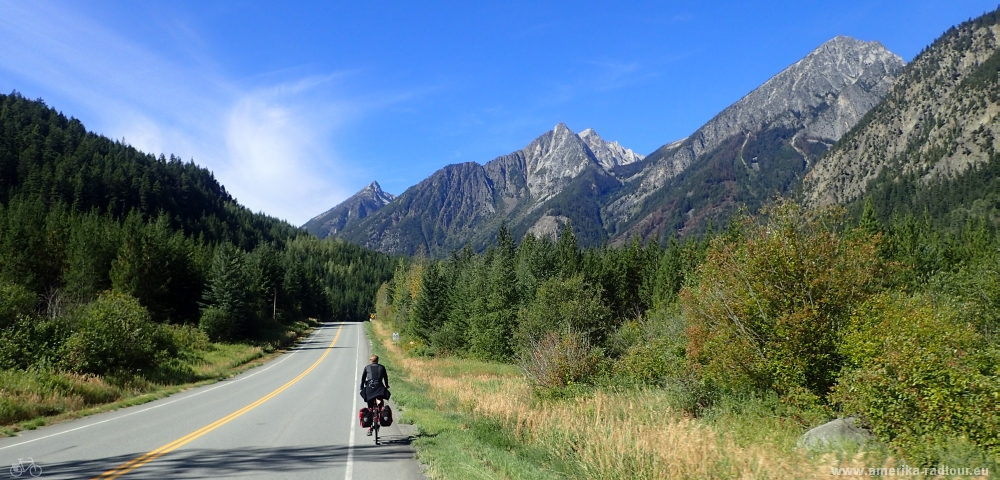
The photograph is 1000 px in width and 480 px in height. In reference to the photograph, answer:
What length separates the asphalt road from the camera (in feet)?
27.6

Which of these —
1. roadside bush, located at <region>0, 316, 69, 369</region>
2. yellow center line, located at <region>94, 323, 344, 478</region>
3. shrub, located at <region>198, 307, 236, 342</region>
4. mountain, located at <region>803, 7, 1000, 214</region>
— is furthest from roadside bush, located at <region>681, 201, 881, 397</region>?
mountain, located at <region>803, 7, 1000, 214</region>

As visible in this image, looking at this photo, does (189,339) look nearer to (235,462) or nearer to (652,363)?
Result: (235,462)

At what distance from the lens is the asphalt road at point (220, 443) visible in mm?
8398

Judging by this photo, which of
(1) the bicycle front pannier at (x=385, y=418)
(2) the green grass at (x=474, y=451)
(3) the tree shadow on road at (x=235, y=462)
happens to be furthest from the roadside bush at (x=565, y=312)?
(3) the tree shadow on road at (x=235, y=462)

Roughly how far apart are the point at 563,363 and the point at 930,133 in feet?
645

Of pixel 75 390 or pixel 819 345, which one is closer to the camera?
pixel 819 345

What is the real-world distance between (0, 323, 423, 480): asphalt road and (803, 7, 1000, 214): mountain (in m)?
159

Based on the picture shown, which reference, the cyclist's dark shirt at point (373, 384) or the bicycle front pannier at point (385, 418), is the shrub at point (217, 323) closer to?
the cyclist's dark shirt at point (373, 384)

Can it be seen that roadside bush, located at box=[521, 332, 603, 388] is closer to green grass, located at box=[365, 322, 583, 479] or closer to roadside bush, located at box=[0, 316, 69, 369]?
green grass, located at box=[365, 322, 583, 479]

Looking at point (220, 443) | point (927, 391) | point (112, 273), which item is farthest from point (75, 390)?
point (112, 273)

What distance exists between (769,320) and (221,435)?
1360 cm

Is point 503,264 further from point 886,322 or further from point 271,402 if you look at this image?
point 886,322

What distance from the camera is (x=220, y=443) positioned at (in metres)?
10.7

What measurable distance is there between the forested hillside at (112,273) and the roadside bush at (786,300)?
63.4 ft
